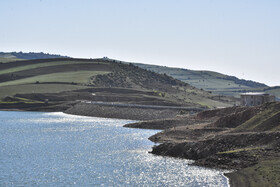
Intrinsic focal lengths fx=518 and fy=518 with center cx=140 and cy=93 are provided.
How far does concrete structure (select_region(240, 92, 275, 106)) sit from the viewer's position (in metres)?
137

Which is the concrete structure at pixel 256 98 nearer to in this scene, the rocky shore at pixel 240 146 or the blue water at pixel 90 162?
the rocky shore at pixel 240 146

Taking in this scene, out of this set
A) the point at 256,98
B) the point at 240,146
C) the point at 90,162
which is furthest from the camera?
the point at 256,98

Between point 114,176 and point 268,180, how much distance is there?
20.7 meters

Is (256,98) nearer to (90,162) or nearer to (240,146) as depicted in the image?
(240,146)

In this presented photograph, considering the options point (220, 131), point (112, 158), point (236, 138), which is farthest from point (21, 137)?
point (236, 138)

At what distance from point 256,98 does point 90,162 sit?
7050 cm

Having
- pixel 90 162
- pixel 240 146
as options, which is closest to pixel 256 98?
pixel 240 146

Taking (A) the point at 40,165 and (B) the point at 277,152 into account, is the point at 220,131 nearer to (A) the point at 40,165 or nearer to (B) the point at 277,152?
(B) the point at 277,152

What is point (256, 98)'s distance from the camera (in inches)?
A: 5472

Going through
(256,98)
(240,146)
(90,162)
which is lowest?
(90,162)

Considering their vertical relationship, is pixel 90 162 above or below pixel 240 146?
below

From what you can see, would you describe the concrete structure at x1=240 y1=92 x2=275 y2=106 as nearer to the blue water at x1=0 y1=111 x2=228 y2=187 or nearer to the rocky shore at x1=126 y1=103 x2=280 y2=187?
the rocky shore at x1=126 y1=103 x2=280 y2=187

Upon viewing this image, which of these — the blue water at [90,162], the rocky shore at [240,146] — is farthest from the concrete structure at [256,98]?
the blue water at [90,162]

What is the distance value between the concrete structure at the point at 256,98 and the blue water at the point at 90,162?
34294 mm
